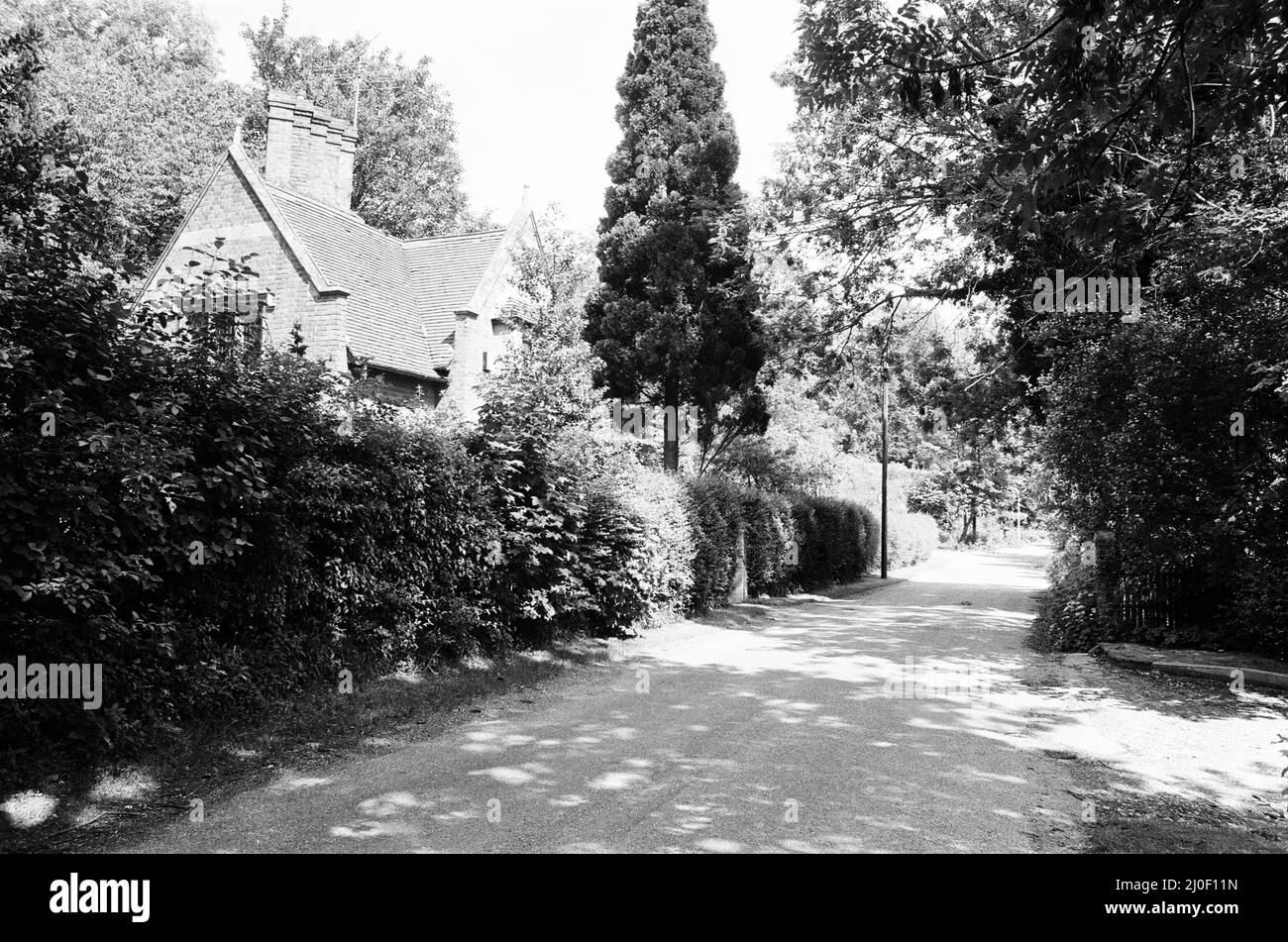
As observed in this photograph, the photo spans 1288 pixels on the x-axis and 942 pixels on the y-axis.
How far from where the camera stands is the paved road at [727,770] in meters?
5.17

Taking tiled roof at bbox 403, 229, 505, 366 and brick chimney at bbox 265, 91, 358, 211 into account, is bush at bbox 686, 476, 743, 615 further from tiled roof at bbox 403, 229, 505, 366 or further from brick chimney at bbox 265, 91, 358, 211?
brick chimney at bbox 265, 91, 358, 211

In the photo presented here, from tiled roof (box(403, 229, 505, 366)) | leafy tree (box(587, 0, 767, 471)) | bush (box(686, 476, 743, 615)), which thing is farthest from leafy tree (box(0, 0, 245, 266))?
bush (box(686, 476, 743, 615))

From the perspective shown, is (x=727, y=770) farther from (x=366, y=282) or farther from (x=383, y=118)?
(x=383, y=118)

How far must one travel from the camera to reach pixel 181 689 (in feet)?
21.8

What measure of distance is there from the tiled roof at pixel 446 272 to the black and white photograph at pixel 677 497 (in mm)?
211

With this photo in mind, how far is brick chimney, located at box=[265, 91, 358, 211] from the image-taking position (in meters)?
25.3

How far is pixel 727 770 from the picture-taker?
22.0ft

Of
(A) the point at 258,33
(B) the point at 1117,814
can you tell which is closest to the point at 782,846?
(B) the point at 1117,814

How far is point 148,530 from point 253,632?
64.9 inches

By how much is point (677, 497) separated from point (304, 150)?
17535 millimetres

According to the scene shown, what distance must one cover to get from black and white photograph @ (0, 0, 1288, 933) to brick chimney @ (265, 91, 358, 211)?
14 cm

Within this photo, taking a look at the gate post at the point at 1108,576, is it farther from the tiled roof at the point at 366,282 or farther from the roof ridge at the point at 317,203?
the roof ridge at the point at 317,203

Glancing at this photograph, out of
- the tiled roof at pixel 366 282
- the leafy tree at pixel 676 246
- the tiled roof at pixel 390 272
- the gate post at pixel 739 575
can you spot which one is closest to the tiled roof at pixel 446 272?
the tiled roof at pixel 390 272

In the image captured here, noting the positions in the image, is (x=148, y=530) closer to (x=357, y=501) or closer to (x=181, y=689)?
(x=181, y=689)
